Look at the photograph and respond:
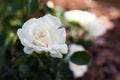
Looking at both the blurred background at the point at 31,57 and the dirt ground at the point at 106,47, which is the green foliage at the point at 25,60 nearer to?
the blurred background at the point at 31,57

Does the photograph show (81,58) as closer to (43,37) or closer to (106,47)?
(43,37)

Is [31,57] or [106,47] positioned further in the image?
[106,47]

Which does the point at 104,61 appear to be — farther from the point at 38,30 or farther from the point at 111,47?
the point at 38,30

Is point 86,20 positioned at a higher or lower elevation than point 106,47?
higher

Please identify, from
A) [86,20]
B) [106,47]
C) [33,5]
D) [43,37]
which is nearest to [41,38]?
[43,37]

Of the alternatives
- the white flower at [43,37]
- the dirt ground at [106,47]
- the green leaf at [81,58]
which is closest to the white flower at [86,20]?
the dirt ground at [106,47]

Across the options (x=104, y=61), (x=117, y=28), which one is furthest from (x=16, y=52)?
(x=117, y=28)

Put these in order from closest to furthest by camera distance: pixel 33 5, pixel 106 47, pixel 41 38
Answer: pixel 41 38 < pixel 33 5 < pixel 106 47
